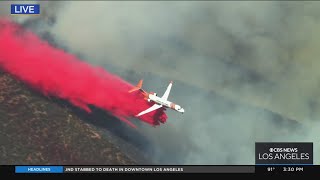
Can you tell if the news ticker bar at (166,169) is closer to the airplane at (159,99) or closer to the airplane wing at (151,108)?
the airplane at (159,99)

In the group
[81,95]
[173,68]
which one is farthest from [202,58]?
[81,95]

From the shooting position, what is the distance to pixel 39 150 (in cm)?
2031

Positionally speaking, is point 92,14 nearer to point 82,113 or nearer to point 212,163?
point 82,113

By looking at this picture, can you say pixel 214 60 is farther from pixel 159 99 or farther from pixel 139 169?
pixel 139 169

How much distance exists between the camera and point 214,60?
2062 cm

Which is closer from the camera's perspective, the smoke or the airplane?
the smoke

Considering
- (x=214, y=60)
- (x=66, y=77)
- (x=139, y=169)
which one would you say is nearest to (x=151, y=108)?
(x=139, y=169)

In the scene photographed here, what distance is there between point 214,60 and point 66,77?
7.32 metres

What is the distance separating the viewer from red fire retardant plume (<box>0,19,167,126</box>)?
21.5 metres

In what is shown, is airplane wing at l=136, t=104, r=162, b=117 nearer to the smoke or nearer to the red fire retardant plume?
the red fire retardant plume

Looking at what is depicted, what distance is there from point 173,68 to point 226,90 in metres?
2.63

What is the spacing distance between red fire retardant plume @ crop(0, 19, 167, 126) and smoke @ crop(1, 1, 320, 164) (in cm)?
58

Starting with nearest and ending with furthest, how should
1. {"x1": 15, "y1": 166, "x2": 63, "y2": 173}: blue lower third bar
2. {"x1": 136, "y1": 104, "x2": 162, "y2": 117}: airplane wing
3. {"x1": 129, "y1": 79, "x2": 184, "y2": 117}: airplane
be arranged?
{"x1": 15, "y1": 166, "x2": 63, "y2": 173}: blue lower third bar < {"x1": 129, "y1": 79, "x2": 184, "y2": 117}: airplane < {"x1": 136, "y1": 104, "x2": 162, "y2": 117}: airplane wing

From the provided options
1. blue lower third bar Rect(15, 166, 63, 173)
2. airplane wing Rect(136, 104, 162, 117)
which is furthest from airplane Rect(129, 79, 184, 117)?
blue lower third bar Rect(15, 166, 63, 173)
